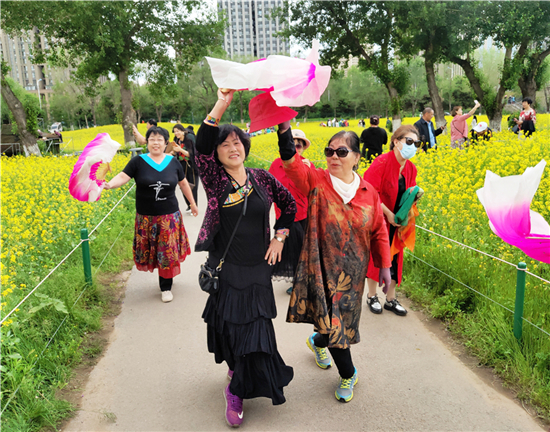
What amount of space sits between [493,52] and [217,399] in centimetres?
6178

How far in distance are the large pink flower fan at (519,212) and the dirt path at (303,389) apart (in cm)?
204

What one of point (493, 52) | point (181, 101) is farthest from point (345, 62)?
point (181, 101)

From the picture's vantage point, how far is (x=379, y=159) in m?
4.14

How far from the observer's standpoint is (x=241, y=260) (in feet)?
9.25

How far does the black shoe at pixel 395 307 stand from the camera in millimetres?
4570

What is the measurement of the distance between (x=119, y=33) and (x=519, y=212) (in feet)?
78.7

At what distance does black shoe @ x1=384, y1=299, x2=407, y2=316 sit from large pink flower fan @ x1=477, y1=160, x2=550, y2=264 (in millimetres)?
3446

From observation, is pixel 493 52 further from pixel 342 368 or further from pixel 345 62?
pixel 342 368

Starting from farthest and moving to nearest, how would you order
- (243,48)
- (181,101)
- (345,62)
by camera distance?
(243,48), (181,101), (345,62)

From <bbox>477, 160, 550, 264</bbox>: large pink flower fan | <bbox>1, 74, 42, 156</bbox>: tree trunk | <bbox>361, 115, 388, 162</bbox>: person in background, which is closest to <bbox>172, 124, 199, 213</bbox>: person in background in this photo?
<bbox>361, 115, 388, 162</bbox>: person in background

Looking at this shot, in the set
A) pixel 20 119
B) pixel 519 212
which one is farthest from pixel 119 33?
pixel 519 212

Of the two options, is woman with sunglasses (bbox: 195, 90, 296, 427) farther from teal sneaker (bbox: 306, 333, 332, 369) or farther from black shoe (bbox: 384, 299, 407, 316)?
black shoe (bbox: 384, 299, 407, 316)

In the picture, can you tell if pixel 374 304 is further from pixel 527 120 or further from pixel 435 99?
pixel 435 99

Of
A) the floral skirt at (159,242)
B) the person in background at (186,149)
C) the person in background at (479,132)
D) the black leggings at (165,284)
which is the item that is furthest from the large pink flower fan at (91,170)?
the person in background at (479,132)
